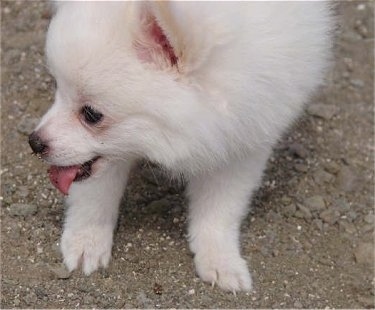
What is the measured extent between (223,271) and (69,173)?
0.93 m

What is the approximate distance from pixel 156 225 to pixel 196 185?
352 mm

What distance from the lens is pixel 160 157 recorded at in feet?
10.5

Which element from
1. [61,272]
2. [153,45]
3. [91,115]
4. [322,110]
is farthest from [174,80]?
[322,110]

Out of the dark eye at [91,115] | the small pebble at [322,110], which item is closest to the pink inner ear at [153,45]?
the dark eye at [91,115]

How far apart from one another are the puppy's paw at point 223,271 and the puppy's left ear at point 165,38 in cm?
118

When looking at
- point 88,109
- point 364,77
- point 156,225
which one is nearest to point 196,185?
point 156,225

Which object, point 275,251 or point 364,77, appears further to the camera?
point 364,77

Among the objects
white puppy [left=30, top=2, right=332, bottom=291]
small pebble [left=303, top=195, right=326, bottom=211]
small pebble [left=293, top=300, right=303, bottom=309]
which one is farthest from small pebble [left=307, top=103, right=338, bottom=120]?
small pebble [left=293, top=300, right=303, bottom=309]

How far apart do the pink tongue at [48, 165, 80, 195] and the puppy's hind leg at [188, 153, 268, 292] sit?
0.65 m

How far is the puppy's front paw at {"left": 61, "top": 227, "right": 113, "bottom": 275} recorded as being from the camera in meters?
3.72

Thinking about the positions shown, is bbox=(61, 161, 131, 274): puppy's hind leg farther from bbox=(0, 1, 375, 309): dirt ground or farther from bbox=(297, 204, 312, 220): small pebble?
bbox=(297, 204, 312, 220): small pebble

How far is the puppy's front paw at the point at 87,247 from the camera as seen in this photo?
3717 mm

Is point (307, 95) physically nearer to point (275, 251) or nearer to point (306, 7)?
point (306, 7)

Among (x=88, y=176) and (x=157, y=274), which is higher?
(x=88, y=176)
